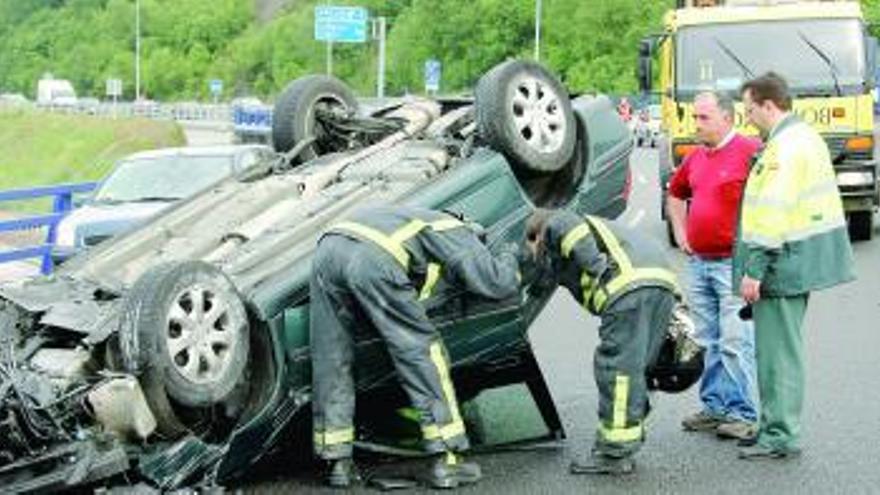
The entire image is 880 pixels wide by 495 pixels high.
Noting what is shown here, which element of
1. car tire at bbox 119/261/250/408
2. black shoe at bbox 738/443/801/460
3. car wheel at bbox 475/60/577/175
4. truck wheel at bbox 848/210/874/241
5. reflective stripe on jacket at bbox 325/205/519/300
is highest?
car wheel at bbox 475/60/577/175

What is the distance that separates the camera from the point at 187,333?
563cm

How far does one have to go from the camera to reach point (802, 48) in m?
15.4

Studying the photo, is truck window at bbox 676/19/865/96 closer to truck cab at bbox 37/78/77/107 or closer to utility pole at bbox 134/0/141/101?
truck cab at bbox 37/78/77/107

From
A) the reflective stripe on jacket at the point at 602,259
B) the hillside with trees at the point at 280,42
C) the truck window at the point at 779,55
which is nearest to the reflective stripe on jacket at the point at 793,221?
the reflective stripe on jacket at the point at 602,259

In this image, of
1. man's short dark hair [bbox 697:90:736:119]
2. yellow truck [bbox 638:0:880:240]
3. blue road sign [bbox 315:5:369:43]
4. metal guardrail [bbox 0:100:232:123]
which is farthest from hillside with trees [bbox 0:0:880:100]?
man's short dark hair [bbox 697:90:736:119]

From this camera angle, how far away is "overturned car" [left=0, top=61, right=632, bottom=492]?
18.0 feet

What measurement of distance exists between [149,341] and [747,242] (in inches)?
105

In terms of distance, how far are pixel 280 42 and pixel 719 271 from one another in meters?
108

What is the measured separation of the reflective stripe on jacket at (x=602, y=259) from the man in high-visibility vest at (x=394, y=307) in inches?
15.4

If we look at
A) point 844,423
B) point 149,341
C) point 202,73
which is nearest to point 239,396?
point 149,341

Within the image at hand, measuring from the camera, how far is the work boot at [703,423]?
7.13 meters

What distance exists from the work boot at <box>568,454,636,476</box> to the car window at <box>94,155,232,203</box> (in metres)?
7.27

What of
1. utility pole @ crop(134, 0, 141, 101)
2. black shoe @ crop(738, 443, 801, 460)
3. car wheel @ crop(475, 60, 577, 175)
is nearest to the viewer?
black shoe @ crop(738, 443, 801, 460)

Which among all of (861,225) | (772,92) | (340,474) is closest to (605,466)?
(340,474)
